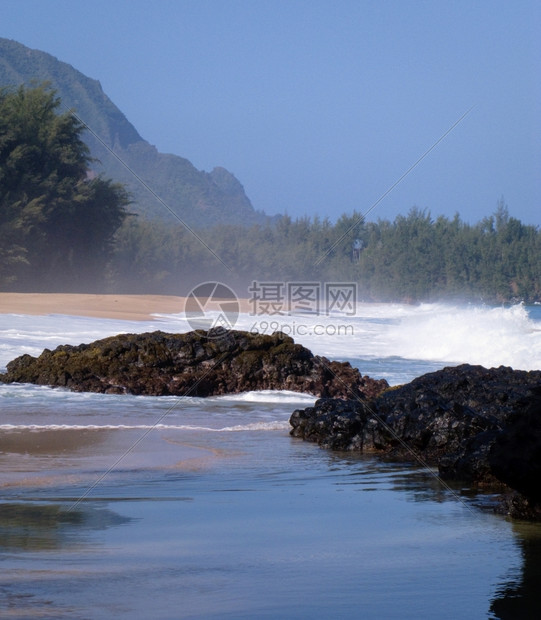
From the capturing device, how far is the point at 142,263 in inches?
2625

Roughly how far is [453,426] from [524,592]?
10.4ft

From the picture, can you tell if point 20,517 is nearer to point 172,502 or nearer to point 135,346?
point 172,502

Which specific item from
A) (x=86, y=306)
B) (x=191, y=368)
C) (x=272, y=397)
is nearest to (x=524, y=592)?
(x=272, y=397)

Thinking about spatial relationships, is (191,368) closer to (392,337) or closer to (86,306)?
(392,337)

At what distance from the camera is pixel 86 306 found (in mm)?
Answer: 23984

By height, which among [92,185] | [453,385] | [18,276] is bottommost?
[453,385]

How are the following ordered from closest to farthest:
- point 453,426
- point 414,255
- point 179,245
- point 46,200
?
point 453,426 < point 46,200 < point 179,245 < point 414,255

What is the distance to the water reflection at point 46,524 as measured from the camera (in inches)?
138

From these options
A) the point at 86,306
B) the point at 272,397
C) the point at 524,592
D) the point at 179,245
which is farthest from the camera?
the point at 179,245

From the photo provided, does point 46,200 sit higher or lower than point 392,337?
higher

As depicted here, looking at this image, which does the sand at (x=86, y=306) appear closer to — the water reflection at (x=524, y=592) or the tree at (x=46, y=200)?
the tree at (x=46, y=200)

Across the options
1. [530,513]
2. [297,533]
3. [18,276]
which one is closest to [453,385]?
[530,513]

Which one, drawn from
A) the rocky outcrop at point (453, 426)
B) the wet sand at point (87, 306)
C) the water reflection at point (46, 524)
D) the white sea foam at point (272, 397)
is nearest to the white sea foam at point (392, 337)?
the wet sand at point (87, 306)

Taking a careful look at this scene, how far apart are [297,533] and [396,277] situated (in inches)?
3769
